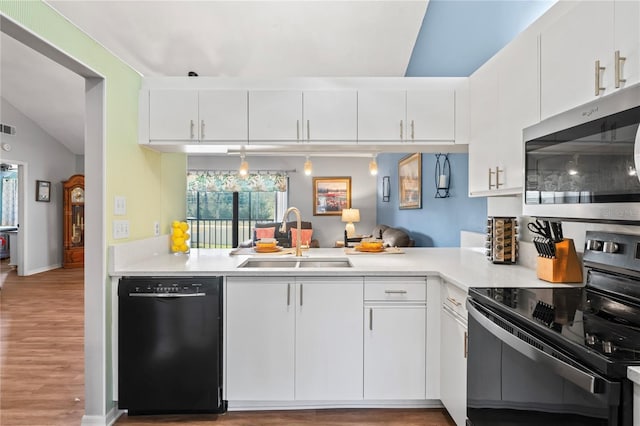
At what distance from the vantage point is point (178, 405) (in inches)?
82.6

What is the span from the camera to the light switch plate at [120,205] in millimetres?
2169

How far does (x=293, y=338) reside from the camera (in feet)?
7.04

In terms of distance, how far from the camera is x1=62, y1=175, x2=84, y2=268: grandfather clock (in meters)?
7.28

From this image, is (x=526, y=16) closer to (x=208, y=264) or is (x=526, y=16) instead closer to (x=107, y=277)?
(x=208, y=264)

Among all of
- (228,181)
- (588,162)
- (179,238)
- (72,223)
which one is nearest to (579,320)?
(588,162)

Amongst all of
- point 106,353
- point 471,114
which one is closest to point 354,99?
point 471,114

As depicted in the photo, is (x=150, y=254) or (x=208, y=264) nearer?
(x=208, y=264)

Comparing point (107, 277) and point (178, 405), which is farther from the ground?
point (107, 277)

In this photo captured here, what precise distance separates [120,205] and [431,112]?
6.67ft

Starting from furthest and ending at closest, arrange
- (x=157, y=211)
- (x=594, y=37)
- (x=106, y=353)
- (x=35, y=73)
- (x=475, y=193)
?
(x=35, y=73) → (x=157, y=211) → (x=475, y=193) → (x=106, y=353) → (x=594, y=37)

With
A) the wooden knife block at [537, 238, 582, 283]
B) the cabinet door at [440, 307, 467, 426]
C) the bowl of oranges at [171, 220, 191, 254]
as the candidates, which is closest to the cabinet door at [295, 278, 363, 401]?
A: the cabinet door at [440, 307, 467, 426]

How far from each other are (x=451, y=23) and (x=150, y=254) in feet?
11.9

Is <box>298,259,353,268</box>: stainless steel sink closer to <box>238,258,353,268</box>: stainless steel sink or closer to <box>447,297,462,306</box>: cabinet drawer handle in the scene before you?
<box>238,258,353,268</box>: stainless steel sink

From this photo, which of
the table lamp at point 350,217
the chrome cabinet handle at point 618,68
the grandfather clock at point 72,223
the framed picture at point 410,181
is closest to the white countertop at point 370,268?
the chrome cabinet handle at point 618,68
